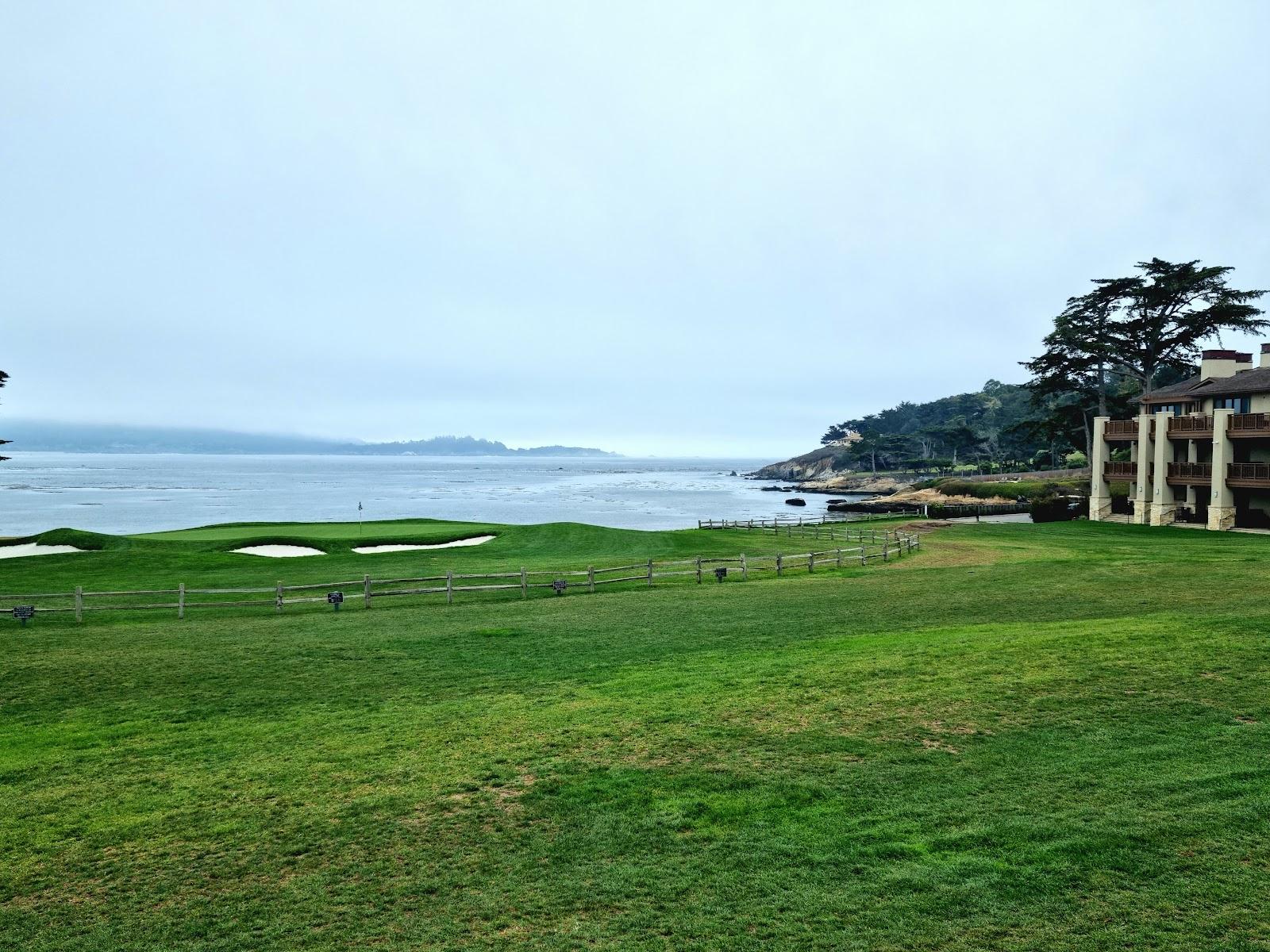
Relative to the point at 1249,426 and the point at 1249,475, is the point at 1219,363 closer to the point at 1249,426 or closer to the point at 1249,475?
the point at 1249,426

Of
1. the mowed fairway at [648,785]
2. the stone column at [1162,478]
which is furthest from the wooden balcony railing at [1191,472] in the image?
the mowed fairway at [648,785]

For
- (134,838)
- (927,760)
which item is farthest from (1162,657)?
(134,838)

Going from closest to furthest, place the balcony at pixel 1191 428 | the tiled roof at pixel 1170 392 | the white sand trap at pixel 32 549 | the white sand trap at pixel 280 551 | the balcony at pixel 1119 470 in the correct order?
the white sand trap at pixel 32 549, the white sand trap at pixel 280 551, the balcony at pixel 1191 428, the tiled roof at pixel 1170 392, the balcony at pixel 1119 470

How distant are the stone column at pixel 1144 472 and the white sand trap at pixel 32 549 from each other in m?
58.5

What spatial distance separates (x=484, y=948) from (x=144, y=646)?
14.8 metres

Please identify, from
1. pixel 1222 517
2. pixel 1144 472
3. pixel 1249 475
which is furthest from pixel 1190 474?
pixel 1249 475

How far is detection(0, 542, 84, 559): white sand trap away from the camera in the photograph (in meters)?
35.8

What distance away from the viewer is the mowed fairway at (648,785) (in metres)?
6.92

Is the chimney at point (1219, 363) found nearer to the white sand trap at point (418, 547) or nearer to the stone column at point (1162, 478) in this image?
the stone column at point (1162, 478)

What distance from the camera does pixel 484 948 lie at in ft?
21.4

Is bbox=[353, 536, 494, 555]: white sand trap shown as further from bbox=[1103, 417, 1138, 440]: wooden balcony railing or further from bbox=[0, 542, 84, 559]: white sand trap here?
bbox=[1103, 417, 1138, 440]: wooden balcony railing

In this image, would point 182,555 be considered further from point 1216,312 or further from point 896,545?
point 1216,312

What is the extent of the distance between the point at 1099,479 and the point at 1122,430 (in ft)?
12.1

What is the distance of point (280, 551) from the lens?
3972 centimetres
